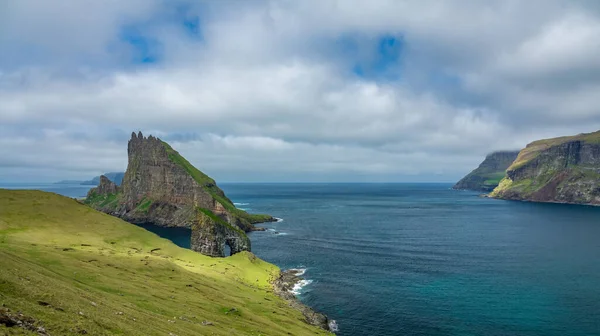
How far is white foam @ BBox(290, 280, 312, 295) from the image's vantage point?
106 meters

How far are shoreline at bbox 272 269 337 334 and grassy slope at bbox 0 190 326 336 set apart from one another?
3.12 meters

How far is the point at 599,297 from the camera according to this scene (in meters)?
99.4

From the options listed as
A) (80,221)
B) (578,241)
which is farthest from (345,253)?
(578,241)

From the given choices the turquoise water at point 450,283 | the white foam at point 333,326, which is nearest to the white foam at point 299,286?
the turquoise water at point 450,283

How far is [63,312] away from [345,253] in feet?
442

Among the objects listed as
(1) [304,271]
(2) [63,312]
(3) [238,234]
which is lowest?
(1) [304,271]

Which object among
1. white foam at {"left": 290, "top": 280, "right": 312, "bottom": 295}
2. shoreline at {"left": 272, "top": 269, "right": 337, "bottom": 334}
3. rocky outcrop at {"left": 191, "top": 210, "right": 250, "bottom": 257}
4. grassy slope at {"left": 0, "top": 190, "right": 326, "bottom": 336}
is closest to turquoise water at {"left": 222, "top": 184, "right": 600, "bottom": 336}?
white foam at {"left": 290, "top": 280, "right": 312, "bottom": 295}

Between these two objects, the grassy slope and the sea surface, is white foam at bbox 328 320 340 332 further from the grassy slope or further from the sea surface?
the grassy slope

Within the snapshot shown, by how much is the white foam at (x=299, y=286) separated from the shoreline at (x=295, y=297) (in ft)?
0.20

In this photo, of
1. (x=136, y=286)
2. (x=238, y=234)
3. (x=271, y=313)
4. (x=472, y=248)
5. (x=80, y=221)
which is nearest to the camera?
(x=136, y=286)

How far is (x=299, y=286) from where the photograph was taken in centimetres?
11200

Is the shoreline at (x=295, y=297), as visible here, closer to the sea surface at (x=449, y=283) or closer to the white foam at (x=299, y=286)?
the white foam at (x=299, y=286)

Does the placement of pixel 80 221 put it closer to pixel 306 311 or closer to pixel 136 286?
pixel 136 286

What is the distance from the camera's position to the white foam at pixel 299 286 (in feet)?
349
